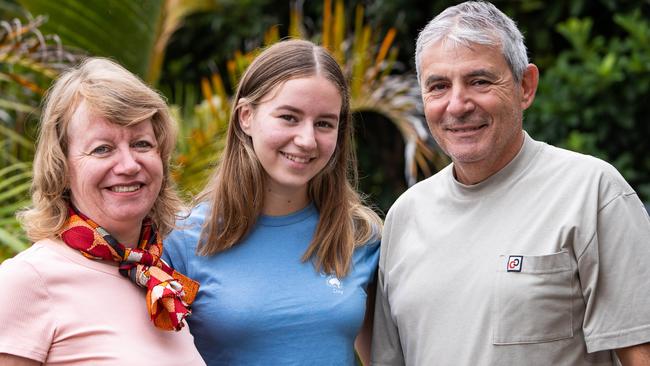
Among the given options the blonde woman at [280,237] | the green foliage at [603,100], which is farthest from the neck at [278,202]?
the green foliage at [603,100]

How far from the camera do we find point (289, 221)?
3.07m

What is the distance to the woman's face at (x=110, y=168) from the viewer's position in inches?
95.7

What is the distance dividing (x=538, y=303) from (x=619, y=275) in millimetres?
228

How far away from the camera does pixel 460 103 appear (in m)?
2.74

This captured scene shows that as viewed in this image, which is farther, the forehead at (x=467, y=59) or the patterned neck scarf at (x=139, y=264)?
the forehead at (x=467, y=59)

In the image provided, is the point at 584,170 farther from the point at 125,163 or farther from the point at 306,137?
the point at 125,163

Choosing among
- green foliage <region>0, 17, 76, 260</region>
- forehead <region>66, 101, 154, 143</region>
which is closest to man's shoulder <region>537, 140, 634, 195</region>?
forehead <region>66, 101, 154, 143</region>

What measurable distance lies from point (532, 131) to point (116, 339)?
3.97m

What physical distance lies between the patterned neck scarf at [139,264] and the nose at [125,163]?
0.16m

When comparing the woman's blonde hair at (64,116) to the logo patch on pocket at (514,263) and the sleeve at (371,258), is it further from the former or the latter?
the logo patch on pocket at (514,263)

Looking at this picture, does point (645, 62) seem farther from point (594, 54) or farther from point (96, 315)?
point (96, 315)

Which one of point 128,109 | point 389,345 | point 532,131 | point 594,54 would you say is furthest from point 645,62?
point 128,109

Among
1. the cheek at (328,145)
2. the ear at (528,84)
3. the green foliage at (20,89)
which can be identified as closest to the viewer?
the ear at (528,84)

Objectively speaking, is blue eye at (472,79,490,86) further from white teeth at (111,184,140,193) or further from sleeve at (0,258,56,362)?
sleeve at (0,258,56,362)
